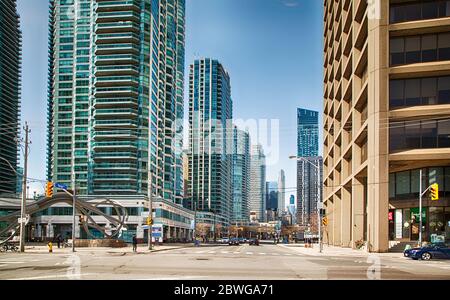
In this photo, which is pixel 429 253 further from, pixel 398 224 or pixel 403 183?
pixel 398 224

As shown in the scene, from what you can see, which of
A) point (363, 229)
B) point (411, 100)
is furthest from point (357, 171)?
point (411, 100)

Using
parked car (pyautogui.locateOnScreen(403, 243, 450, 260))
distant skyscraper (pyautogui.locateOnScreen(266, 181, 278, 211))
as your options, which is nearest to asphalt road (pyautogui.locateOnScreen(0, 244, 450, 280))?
distant skyscraper (pyautogui.locateOnScreen(266, 181, 278, 211))

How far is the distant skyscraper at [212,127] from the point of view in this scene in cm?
Result: 661

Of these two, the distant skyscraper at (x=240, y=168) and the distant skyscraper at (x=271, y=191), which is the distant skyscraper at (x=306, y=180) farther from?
the distant skyscraper at (x=240, y=168)

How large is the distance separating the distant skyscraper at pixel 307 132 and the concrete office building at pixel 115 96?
6.17 ft

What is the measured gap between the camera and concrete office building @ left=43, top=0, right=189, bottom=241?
405 inches

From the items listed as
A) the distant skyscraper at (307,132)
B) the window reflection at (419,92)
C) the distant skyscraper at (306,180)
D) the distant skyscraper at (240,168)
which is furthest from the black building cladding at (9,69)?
the window reflection at (419,92)

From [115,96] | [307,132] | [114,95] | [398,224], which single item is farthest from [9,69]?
[114,95]

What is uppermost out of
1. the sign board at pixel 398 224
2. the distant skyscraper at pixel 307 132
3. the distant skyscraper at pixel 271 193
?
the distant skyscraper at pixel 307 132

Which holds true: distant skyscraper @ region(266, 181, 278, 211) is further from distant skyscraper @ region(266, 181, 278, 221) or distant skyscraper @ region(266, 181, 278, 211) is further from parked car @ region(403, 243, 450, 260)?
parked car @ region(403, 243, 450, 260)

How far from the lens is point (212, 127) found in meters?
6.69
